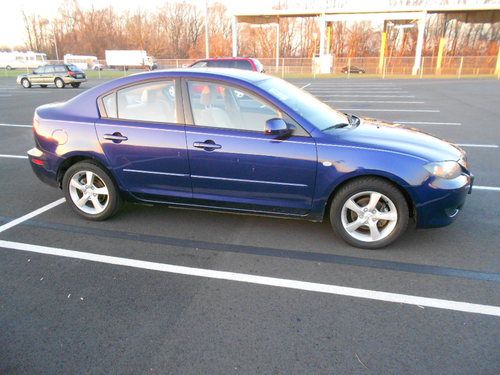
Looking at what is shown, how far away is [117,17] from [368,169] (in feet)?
289

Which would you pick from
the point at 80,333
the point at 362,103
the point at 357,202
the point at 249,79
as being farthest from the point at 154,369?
the point at 362,103

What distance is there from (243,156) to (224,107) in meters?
0.61

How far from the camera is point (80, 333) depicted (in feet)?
8.47

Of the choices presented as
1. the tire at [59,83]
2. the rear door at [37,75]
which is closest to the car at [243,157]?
the tire at [59,83]

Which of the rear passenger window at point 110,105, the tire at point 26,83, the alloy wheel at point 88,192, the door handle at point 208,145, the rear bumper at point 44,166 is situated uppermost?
the rear passenger window at point 110,105

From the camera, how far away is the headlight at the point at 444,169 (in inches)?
135

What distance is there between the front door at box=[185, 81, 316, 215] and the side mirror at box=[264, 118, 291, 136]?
3.1 inches

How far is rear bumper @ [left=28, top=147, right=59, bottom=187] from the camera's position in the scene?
438 centimetres

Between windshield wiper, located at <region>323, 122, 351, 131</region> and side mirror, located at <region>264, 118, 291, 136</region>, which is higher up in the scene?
side mirror, located at <region>264, 118, 291, 136</region>

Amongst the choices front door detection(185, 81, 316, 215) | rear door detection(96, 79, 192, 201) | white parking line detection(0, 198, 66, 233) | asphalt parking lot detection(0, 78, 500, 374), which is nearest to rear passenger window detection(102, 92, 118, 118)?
rear door detection(96, 79, 192, 201)

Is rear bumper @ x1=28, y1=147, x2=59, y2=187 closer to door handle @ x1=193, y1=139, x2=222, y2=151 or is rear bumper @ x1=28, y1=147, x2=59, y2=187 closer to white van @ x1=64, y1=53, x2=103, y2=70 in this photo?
door handle @ x1=193, y1=139, x2=222, y2=151

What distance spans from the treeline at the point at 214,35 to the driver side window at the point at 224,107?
39.3 m

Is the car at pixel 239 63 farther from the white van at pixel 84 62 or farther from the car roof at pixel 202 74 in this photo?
the white van at pixel 84 62

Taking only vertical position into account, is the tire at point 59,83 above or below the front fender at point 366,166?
below
